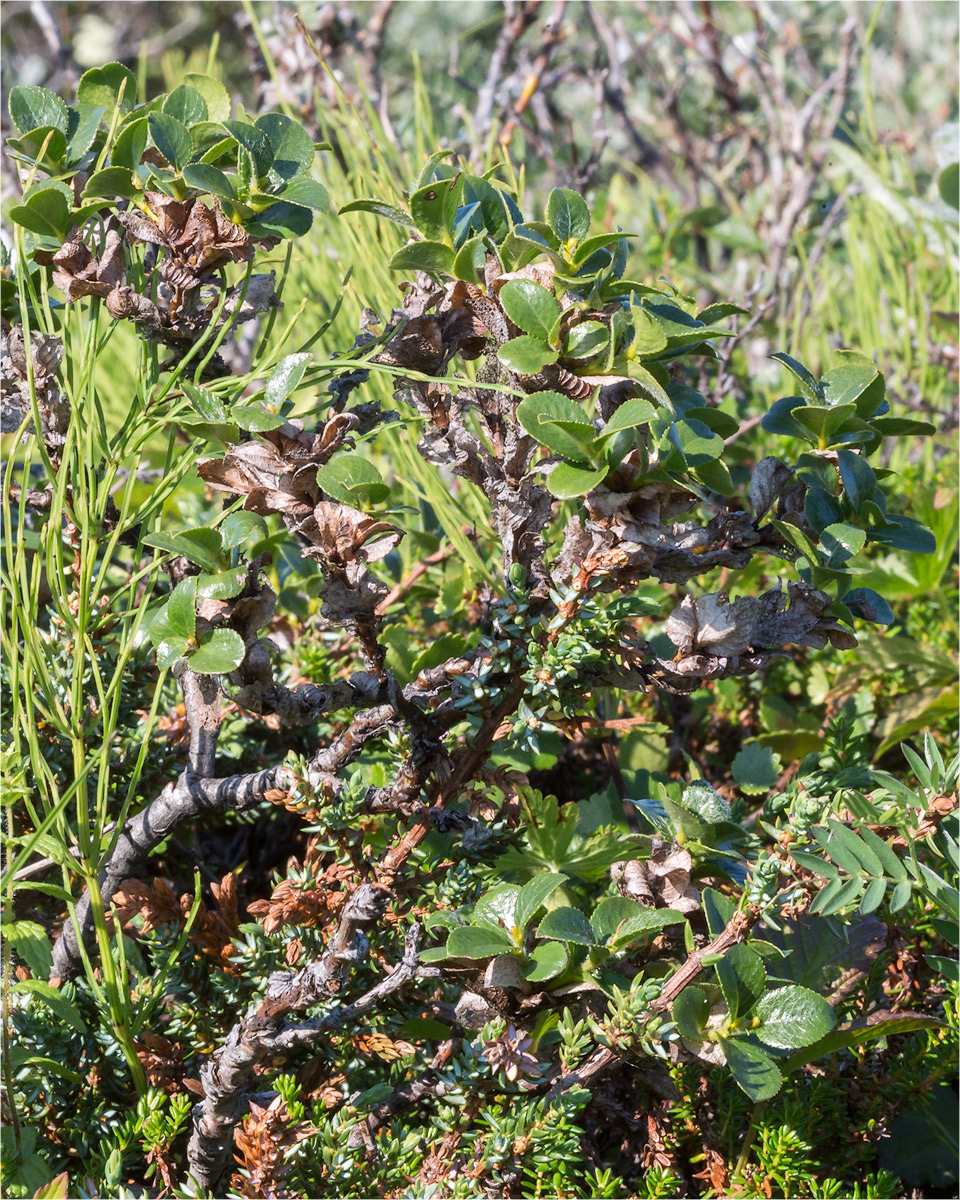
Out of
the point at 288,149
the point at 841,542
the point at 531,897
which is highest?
the point at 288,149

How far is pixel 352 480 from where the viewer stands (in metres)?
0.61

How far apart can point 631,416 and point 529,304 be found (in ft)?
0.35

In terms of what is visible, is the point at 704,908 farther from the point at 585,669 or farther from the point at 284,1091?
the point at 284,1091

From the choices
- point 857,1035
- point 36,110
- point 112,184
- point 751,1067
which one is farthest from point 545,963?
point 36,110

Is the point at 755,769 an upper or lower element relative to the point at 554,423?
lower

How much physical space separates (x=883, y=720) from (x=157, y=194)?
3.52 ft

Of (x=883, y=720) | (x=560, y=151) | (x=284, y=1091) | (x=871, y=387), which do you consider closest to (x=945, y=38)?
(x=560, y=151)

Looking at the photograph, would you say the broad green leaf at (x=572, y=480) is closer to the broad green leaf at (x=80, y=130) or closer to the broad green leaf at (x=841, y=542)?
the broad green leaf at (x=841, y=542)

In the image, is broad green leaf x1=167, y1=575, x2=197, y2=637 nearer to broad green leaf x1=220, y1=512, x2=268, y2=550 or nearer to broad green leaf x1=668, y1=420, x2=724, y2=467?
broad green leaf x1=220, y1=512, x2=268, y2=550

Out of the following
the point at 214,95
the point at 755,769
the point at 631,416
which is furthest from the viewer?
the point at 755,769

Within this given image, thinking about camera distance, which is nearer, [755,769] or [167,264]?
[167,264]

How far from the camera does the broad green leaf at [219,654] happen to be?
609mm

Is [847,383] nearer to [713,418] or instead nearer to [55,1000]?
[713,418]

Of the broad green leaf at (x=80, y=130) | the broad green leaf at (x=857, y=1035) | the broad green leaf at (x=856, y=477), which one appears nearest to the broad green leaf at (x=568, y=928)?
the broad green leaf at (x=857, y=1035)
